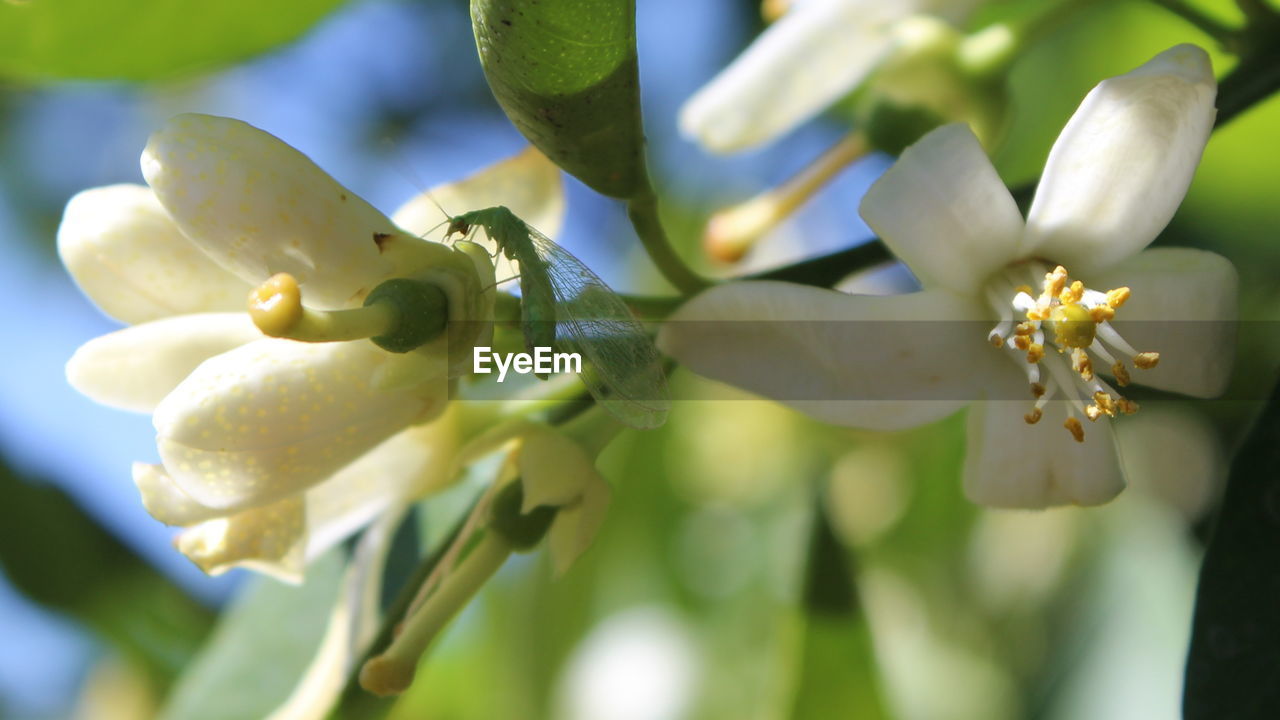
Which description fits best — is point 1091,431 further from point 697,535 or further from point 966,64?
point 697,535

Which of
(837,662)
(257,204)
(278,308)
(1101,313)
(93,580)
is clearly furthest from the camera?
(93,580)

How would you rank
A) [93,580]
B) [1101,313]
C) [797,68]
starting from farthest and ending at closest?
[93,580] → [797,68] → [1101,313]

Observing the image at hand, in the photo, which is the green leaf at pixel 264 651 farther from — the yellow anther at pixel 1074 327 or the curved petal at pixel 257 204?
the yellow anther at pixel 1074 327

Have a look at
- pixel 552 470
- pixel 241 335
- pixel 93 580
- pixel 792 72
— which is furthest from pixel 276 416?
pixel 93 580

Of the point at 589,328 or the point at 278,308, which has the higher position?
the point at 278,308

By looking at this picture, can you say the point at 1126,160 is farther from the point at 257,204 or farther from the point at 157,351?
the point at 157,351

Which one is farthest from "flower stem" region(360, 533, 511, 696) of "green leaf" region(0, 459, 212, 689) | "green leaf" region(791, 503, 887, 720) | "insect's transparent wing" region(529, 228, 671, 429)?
"green leaf" region(0, 459, 212, 689)

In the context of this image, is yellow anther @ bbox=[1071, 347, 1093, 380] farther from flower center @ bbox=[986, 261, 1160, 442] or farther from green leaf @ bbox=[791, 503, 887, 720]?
green leaf @ bbox=[791, 503, 887, 720]
